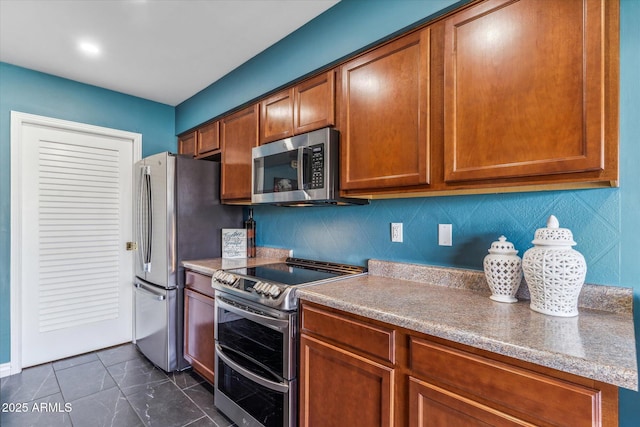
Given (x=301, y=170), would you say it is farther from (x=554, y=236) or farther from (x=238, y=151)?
(x=554, y=236)

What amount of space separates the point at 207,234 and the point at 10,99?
191 cm

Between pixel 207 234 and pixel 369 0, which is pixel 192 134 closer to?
pixel 207 234

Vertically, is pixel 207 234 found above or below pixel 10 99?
below

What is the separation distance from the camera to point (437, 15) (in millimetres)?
1417

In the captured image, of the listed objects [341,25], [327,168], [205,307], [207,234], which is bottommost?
[205,307]

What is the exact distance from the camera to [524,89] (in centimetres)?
116

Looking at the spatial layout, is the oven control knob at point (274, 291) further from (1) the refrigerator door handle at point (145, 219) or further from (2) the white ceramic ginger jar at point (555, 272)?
(1) the refrigerator door handle at point (145, 219)

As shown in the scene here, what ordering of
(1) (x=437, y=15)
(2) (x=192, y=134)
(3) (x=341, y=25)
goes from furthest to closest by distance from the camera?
(2) (x=192, y=134)
(3) (x=341, y=25)
(1) (x=437, y=15)

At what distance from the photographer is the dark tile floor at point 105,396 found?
1928 mm

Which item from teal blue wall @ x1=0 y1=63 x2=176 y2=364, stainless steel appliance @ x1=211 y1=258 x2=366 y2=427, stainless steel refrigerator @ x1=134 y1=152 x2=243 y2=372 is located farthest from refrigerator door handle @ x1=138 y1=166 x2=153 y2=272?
stainless steel appliance @ x1=211 y1=258 x2=366 y2=427

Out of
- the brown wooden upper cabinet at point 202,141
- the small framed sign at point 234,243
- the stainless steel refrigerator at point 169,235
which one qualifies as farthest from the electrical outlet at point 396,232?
the brown wooden upper cabinet at point 202,141

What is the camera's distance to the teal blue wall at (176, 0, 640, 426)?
1.14 meters

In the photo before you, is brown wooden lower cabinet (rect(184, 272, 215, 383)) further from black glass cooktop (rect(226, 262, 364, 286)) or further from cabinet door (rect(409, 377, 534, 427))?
cabinet door (rect(409, 377, 534, 427))

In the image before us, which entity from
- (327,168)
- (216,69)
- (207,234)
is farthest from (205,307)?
(216,69)
